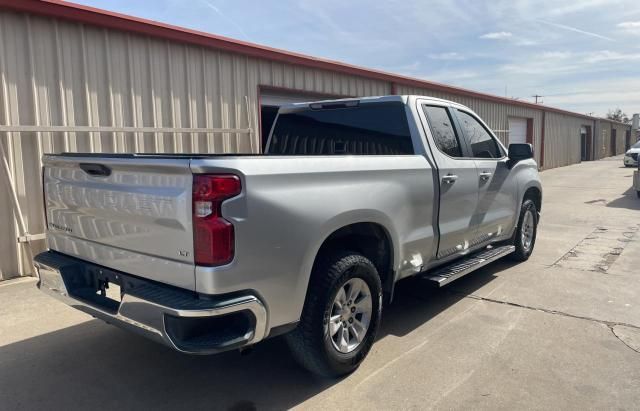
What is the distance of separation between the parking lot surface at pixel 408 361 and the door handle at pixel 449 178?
4.19 feet

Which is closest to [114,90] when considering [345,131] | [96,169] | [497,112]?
[345,131]

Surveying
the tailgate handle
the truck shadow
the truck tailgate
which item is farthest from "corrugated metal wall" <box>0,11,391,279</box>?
the tailgate handle

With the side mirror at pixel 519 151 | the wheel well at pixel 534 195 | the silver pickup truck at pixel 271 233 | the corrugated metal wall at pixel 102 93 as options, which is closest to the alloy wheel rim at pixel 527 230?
the wheel well at pixel 534 195

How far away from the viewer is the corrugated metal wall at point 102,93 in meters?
5.94

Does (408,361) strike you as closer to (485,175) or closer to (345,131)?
(345,131)

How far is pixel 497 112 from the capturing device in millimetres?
20422

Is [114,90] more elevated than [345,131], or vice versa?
[114,90]

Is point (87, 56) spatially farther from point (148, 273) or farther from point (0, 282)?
point (148, 273)

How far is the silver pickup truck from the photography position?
2.62m

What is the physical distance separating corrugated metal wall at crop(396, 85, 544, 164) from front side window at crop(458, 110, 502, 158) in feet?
26.8

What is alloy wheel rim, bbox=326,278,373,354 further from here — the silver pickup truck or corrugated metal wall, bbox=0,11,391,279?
corrugated metal wall, bbox=0,11,391,279

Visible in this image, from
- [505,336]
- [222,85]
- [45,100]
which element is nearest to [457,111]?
[505,336]

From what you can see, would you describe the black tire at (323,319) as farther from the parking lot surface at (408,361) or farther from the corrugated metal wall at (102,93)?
the corrugated metal wall at (102,93)

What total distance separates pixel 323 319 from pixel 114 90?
16.7 ft
